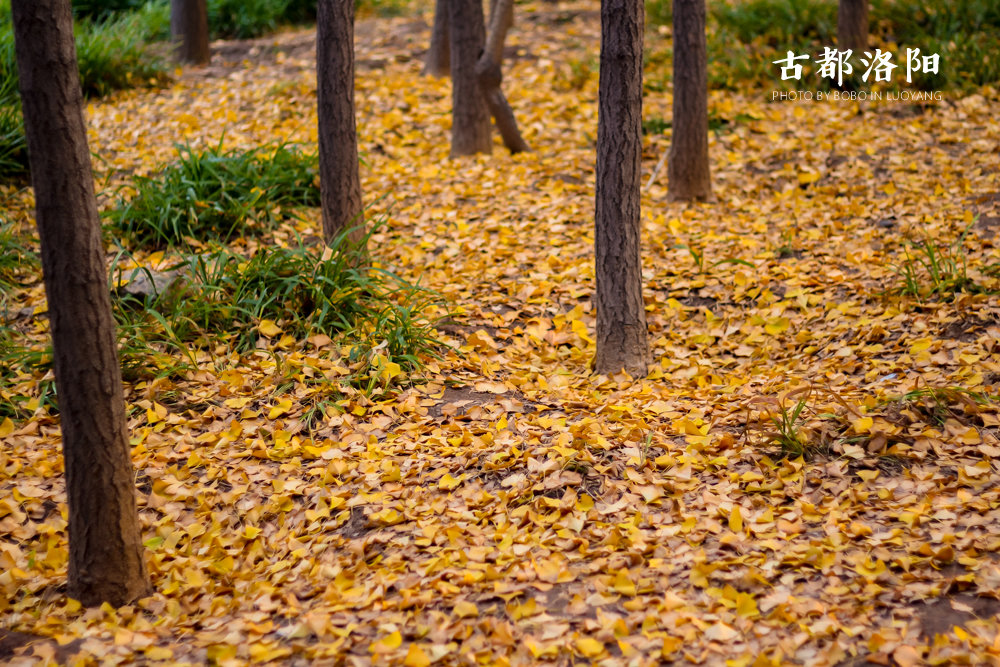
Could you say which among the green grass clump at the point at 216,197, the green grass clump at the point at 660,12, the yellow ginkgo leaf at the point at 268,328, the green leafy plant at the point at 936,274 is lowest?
the yellow ginkgo leaf at the point at 268,328

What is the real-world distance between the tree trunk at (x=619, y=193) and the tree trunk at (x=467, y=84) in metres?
3.10

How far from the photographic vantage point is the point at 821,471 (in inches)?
118

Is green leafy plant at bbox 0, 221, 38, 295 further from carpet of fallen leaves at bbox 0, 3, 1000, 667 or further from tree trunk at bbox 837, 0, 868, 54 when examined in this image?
tree trunk at bbox 837, 0, 868, 54

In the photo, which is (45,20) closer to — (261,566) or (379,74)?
(261,566)

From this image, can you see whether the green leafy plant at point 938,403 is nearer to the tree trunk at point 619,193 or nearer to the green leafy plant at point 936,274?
the green leafy plant at point 936,274

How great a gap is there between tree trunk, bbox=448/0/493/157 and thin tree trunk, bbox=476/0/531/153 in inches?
4.9

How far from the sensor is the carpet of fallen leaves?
2316 millimetres

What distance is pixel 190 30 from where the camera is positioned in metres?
8.87

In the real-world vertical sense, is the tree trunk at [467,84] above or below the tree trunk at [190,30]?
below

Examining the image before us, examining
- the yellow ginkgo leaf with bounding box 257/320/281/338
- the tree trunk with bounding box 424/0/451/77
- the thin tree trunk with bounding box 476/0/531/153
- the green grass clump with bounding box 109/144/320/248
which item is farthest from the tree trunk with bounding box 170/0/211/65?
the yellow ginkgo leaf with bounding box 257/320/281/338

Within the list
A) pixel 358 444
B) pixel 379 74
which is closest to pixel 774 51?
pixel 379 74

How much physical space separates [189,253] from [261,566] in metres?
3.01

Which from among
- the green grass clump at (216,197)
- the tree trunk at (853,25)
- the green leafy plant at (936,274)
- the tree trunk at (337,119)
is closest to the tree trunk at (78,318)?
the tree trunk at (337,119)

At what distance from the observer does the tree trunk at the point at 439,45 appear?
8430mm
